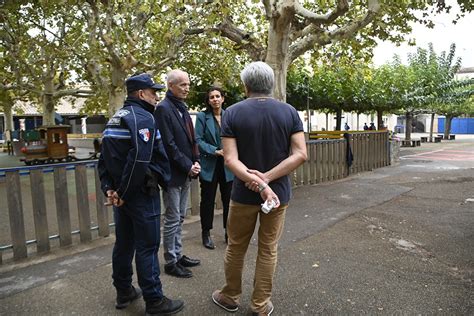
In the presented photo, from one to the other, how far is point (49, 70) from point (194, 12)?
1240 centimetres

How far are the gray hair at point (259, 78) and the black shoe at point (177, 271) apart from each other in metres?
1.92

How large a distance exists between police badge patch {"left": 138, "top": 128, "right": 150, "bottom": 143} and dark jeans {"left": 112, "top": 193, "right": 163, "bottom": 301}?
407 mm

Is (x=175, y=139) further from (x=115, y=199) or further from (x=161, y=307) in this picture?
(x=161, y=307)

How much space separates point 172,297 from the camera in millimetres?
3320

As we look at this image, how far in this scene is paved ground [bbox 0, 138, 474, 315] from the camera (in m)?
3.16

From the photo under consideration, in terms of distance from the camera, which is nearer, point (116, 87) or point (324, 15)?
point (324, 15)

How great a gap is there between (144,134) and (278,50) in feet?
18.8

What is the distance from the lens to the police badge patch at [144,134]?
2.71 m

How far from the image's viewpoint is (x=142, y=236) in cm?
285

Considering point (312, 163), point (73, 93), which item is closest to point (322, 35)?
point (312, 163)

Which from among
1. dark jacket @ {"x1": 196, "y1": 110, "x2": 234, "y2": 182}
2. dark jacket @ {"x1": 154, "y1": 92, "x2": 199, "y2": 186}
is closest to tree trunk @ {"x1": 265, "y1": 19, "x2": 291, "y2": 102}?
dark jacket @ {"x1": 196, "y1": 110, "x2": 234, "y2": 182}

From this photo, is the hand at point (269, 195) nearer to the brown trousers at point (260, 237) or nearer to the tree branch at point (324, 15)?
the brown trousers at point (260, 237)

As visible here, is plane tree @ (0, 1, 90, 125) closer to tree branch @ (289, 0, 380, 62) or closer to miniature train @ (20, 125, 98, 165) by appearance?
miniature train @ (20, 125, 98, 165)

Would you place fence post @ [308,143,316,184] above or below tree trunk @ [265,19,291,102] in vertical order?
below
